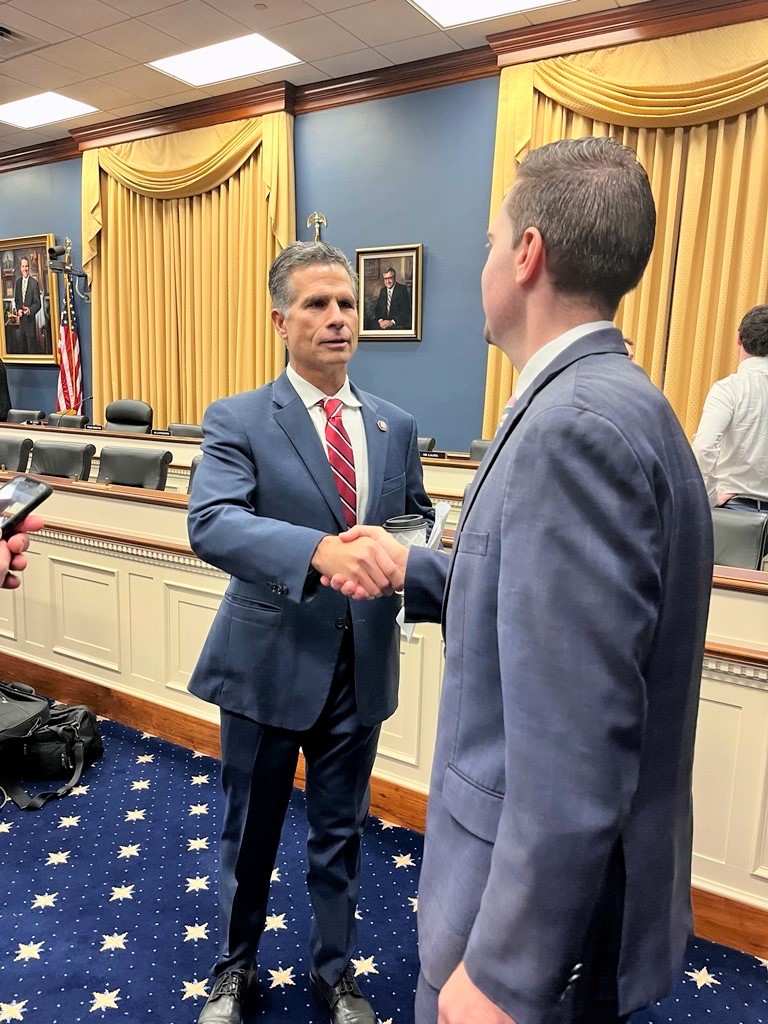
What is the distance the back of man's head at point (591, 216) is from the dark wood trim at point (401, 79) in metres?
5.94

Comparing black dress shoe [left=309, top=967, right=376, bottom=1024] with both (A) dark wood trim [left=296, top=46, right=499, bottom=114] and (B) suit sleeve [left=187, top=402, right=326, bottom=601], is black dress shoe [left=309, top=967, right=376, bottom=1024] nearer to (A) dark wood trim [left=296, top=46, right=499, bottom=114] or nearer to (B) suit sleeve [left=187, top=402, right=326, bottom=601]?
(B) suit sleeve [left=187, top=402, right=326, bottom=601]

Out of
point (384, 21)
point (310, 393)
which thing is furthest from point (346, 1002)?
point (384, 21)

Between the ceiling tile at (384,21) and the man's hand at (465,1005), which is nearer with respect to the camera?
the man's hand at (465,1005)

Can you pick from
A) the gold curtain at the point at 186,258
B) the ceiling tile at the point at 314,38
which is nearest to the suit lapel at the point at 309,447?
the ceiling tile at the point at 314,38

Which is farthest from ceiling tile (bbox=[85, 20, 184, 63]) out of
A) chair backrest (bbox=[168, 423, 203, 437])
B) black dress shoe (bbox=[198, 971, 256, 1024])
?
black dress shoe (bbox=[198, 971, 256, 1024])

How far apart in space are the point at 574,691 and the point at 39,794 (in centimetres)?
260

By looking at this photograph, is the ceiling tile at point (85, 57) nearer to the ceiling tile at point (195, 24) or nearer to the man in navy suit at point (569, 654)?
the ceiling tile at point (195, 24)

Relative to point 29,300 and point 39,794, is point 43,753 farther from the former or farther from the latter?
point 29,300

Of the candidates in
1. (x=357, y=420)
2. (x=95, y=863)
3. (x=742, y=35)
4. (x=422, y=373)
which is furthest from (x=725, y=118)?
(x=95, y=863)

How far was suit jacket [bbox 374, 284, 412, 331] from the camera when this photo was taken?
6730mm

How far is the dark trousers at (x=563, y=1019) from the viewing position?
925 millimetres

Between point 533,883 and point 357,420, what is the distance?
1.23 meters

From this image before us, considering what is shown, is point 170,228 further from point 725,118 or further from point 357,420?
point 357,420

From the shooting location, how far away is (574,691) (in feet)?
2.53
